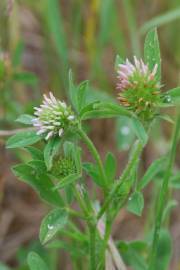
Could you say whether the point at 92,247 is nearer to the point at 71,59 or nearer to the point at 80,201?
the point at 80,201

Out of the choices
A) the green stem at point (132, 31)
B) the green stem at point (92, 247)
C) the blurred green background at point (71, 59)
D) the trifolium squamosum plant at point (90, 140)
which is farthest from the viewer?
the green stem at point (132, 31)

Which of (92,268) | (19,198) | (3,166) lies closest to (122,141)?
(3,166)

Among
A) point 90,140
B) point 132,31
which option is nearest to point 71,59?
point 132,31

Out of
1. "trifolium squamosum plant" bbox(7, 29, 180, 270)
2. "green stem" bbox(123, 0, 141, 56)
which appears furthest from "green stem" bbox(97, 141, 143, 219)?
"green stem" bbox(123, 0, 141, 56)

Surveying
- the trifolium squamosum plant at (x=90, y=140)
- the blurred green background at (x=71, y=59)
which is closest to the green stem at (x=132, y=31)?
the blurred green background at (x=71, y=59)

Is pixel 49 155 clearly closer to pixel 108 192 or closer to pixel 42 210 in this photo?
pixel 108 192

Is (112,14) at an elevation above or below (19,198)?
above

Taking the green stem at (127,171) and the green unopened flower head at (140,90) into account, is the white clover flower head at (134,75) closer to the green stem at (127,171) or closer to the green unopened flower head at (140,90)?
the green unopened flower head at (140,90)
